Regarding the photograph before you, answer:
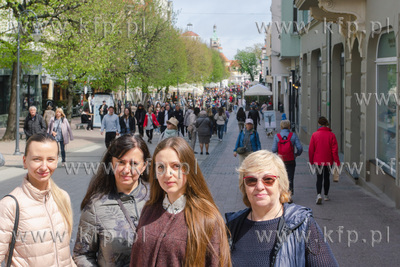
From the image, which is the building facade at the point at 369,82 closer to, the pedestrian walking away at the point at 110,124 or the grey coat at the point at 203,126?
the grey coat at the point at 203,126

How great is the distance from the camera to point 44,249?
379 cm

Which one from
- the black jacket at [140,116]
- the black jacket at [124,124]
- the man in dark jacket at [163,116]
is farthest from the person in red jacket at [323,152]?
the man in dark jacket at [163,116]

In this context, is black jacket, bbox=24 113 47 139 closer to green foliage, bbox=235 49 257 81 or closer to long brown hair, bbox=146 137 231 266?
long brown hair, bbox=146 137 231 266

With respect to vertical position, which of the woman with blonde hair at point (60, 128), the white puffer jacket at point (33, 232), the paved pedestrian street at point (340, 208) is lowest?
the paved pedestrian street at point (340, 208)

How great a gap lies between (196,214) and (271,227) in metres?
0.40

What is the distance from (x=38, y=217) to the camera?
3830 mm

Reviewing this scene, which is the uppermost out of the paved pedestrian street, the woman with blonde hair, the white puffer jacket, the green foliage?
the green foliage

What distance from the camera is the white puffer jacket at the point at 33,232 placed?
12.3 ft

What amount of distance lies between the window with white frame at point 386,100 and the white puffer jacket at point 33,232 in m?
8.83

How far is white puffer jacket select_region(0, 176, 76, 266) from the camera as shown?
374cm

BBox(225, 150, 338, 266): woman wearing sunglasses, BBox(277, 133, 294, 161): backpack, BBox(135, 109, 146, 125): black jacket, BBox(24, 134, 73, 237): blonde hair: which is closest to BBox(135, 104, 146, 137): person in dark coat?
BBox(135, 109, 146, 125): black jacket

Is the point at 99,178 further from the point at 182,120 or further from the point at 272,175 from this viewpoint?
the point at 182,120

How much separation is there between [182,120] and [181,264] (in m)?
26.5

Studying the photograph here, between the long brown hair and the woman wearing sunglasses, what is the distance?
181mm
